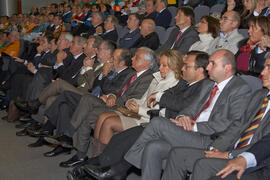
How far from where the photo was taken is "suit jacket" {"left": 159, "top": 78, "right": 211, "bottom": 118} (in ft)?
10.6

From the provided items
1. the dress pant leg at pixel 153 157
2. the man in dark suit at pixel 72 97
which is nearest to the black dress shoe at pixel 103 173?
the dress pant leg at pixel 153 157

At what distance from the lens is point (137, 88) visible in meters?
3.91

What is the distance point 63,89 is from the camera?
15.1ft

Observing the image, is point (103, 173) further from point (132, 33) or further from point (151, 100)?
point (132, 33)

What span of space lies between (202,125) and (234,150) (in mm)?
408

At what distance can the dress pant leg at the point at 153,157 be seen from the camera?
2789 millimetres

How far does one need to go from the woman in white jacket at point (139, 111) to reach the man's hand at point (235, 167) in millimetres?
1374

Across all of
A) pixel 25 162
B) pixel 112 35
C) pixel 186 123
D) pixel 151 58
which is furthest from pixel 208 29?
pixel 25 162

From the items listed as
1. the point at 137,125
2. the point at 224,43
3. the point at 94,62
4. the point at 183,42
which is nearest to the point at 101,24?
the point at 94,62

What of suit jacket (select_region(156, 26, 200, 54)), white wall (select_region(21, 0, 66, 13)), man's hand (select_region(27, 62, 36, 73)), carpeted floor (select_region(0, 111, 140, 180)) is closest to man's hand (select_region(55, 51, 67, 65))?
man's hand (select_region(27, 62, 36, 73))

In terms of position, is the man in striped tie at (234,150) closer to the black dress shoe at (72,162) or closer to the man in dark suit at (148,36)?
the black dress shoe at (72,162)

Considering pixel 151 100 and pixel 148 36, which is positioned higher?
pixel 148 36

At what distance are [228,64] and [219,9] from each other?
9.24 ft

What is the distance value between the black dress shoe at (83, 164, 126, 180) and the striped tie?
1.01 meters
